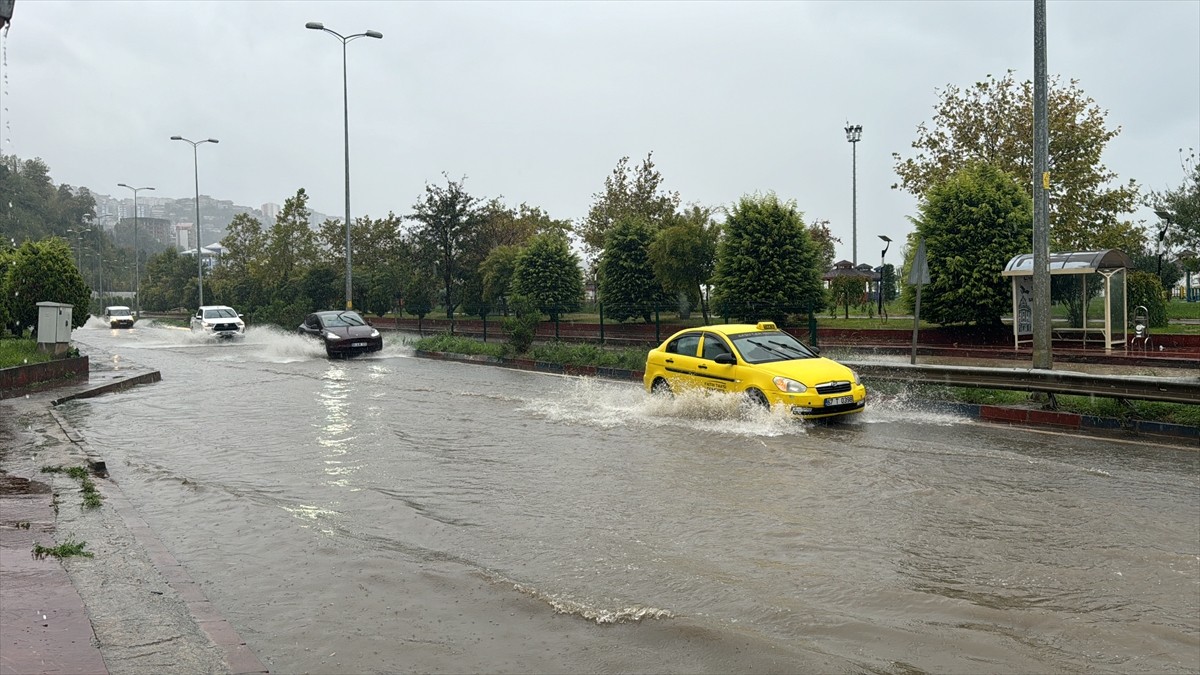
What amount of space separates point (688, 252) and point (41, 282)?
1934cm

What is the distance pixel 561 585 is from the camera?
6.00m

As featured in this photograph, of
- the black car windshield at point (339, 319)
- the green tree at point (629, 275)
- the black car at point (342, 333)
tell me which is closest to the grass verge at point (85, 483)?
the black car at point (342, 333)

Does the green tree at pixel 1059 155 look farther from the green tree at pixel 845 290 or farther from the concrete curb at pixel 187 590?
the concrete curb at pixel 187 590

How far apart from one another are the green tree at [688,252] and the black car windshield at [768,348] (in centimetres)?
1488

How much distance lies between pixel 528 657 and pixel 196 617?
206cm

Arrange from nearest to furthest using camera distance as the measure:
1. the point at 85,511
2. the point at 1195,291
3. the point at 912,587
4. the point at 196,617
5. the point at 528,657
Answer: the point at 528,657
the point at 196,617
the point at 912,587
the point at 85,511
the point at 1195,291

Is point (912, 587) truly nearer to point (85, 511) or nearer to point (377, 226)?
point (85, 511)

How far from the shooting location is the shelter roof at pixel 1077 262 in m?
20.7

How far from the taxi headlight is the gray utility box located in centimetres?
1737

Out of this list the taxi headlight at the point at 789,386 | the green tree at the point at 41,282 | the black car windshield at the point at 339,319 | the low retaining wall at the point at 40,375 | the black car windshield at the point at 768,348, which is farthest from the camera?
the black car windshield at the point at 339,319

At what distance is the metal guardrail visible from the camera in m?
11.5

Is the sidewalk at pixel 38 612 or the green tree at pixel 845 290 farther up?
the green tree at pixel 845 290

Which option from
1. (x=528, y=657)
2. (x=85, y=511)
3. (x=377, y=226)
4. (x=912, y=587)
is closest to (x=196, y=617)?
(x=528, y=657)

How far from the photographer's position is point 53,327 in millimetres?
21344
